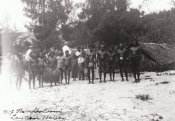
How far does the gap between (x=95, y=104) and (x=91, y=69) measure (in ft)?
22.5

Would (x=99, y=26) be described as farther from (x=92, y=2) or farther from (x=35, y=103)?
(x=35, y=103)

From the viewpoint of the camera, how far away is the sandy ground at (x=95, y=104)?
9477 millimetres

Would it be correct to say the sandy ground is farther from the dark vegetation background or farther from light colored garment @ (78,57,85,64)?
the dark vegetation background

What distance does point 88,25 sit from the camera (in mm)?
22453

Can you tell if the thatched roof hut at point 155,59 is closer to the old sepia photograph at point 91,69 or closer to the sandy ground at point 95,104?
the old sepia photograph at point 91,69

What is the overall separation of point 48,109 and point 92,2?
1339cm

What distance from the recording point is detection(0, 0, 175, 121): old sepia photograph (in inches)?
404

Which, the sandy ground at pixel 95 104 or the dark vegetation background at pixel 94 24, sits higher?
the dark vegetation background at pixel 94 24

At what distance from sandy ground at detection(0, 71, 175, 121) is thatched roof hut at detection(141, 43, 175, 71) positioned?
6.84 metres

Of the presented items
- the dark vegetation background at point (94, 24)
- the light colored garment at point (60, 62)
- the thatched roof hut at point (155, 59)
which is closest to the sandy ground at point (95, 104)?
the light colored garment at point (60, 62)

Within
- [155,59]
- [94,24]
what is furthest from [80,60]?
[155,59]

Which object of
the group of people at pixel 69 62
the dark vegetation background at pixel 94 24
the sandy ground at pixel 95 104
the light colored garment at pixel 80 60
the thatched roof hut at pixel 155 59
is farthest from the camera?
the thatched roof hut at pixel 155 59

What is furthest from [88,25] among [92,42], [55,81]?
[55,81]

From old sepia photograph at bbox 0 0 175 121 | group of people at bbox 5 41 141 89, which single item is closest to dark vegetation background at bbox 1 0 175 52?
old sepia photograph at bbox 0 0 175 121
